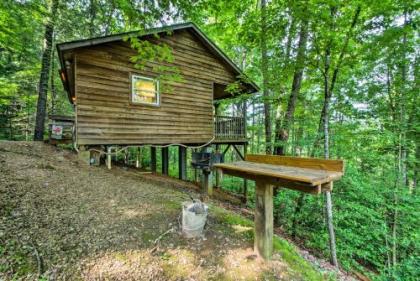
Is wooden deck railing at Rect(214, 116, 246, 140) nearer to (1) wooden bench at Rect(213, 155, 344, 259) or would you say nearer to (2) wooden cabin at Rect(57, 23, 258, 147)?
(2) wooden cabin at Rect(57, 23, 258, 147)

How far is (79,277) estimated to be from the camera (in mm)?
2613

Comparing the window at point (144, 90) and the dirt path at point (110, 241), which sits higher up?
the window at point (144, 90)

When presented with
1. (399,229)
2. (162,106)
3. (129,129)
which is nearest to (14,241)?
(129,129)

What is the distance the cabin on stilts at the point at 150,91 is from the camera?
22.3 ft

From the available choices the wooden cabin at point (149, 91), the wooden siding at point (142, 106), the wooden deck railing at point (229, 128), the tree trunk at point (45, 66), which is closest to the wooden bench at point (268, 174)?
the wooden siding at point (142, 106)

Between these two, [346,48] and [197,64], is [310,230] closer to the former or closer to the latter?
[346,48]

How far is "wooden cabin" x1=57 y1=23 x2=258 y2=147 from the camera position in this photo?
269 inches

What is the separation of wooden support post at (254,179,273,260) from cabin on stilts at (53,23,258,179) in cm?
345

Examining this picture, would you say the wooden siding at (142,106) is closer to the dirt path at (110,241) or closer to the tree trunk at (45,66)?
the dirt path at (110,241)

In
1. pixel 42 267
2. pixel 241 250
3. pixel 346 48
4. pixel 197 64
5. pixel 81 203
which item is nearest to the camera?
pixel 42 267

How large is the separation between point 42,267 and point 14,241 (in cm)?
74

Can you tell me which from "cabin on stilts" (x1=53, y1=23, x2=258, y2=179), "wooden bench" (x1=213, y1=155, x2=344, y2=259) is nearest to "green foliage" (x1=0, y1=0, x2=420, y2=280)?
"cabin on stilts" (x1=53, y1=23, x2=258, y2=179)

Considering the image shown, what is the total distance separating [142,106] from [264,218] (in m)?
6.29

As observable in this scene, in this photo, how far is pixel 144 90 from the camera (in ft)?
27.0
